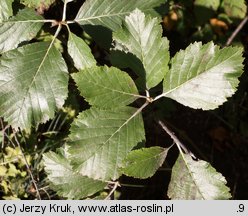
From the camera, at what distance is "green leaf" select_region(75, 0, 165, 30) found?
4.09 ft

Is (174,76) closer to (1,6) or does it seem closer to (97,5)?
(97,5)

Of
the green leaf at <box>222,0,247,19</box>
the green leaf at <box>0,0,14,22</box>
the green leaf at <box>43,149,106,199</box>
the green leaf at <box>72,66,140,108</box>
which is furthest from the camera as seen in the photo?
the green leaf at <box>222,0,247,19</box>

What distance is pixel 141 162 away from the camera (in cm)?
111

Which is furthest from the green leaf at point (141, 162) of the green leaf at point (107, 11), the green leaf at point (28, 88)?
the green leaf at point (107, 11)

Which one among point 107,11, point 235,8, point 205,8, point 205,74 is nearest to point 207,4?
point 205,8

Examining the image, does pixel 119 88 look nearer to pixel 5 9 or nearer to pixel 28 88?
pixel 28 88

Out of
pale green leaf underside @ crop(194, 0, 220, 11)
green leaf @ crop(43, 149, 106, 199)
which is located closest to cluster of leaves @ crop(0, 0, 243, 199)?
green leaf @ crop(43, 149, 106, 199)

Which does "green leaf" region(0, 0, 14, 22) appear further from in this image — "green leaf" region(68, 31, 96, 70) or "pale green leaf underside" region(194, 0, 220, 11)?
"pale green leaf underside" region(194, 0, 220, 11)

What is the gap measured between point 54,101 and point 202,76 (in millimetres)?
457

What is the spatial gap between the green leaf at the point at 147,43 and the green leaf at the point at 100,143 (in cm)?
16

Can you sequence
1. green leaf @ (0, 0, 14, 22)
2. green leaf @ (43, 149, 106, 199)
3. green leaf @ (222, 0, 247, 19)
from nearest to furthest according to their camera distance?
green leaf @ (0, 0, 14, 22), green leaf @ (43, 149, 106, 199), green leaf @ (222, 0, 247, 19)

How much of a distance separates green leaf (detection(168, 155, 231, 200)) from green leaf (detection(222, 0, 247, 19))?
1.17 metres

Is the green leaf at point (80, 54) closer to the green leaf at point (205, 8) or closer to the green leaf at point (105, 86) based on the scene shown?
the green leaf at point (105, 86)
